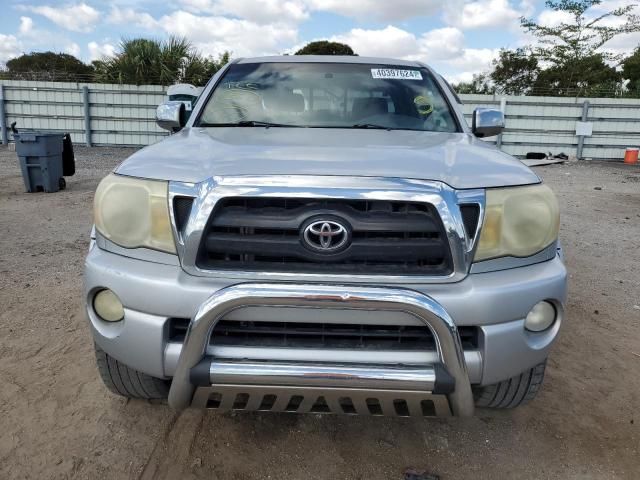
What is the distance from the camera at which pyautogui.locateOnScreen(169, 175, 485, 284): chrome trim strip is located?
1783 millimetres

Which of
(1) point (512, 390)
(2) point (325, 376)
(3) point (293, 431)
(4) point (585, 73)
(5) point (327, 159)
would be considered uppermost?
(4) point (585, 73)

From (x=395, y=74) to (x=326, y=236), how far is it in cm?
194

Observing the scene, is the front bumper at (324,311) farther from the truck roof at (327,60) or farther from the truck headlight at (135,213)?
the truck roof at (327,60)

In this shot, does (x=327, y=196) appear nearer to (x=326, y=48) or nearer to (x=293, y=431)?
(x=293, y=431)

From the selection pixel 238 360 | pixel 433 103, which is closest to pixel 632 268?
pixel 433 103

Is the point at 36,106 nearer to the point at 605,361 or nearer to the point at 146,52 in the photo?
the point at 146,52

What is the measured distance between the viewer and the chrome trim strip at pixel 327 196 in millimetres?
1783

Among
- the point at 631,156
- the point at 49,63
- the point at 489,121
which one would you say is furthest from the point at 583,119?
the point at 49,63

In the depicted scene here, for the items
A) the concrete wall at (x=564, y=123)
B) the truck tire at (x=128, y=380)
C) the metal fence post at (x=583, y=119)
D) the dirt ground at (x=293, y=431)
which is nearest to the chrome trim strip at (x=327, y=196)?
the truck tire at (x=128, y=380)

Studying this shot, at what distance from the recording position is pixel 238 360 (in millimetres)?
1803

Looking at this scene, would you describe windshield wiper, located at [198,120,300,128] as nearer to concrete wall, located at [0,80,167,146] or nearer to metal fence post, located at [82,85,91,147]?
concrete wall, located at [0,80,167,146]

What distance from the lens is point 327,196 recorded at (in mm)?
1779

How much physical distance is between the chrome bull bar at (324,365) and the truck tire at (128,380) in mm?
443

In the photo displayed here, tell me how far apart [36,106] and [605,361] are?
18.1 metres
